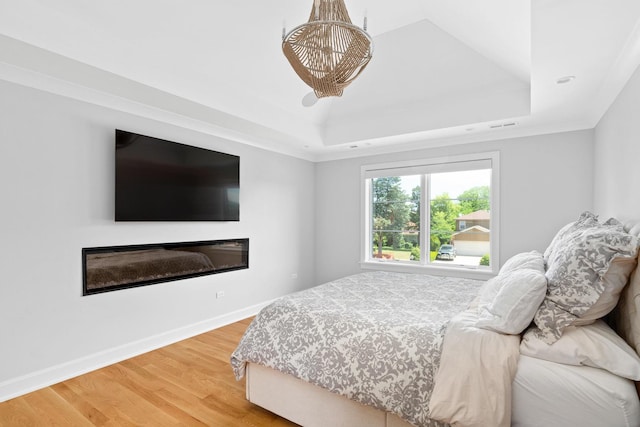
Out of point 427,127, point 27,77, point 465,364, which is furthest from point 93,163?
point 427,127

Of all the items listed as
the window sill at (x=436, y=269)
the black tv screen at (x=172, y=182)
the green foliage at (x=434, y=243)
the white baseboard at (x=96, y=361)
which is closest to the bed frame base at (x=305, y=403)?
the white baseboard at (x=96, y=361)

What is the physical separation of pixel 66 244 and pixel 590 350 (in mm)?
3523

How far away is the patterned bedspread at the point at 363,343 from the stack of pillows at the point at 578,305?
0.39m

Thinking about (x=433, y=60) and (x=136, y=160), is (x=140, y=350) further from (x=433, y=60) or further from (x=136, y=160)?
(x=433, y=60)

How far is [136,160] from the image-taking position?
314 centimetres

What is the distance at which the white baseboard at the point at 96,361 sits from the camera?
8.04ft

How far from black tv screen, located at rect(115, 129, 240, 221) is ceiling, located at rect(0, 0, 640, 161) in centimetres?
33

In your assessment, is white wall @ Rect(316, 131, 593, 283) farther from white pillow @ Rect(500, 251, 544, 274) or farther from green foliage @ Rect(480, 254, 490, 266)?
white pillow @ Rect(500, 251, 544, 274)

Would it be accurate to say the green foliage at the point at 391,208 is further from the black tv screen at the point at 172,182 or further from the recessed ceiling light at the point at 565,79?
the recessed ceiling light at the point at 565,79

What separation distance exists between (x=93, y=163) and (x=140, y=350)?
1821 mm

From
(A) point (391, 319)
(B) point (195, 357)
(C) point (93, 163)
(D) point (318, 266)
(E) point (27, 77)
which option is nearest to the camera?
(A) point (391, 319)

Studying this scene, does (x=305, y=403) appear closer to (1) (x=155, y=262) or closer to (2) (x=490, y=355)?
(2) (x=490, y=355)

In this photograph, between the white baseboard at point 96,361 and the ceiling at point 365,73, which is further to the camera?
the white baseboard at point 96,361

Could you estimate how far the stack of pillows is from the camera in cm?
136
